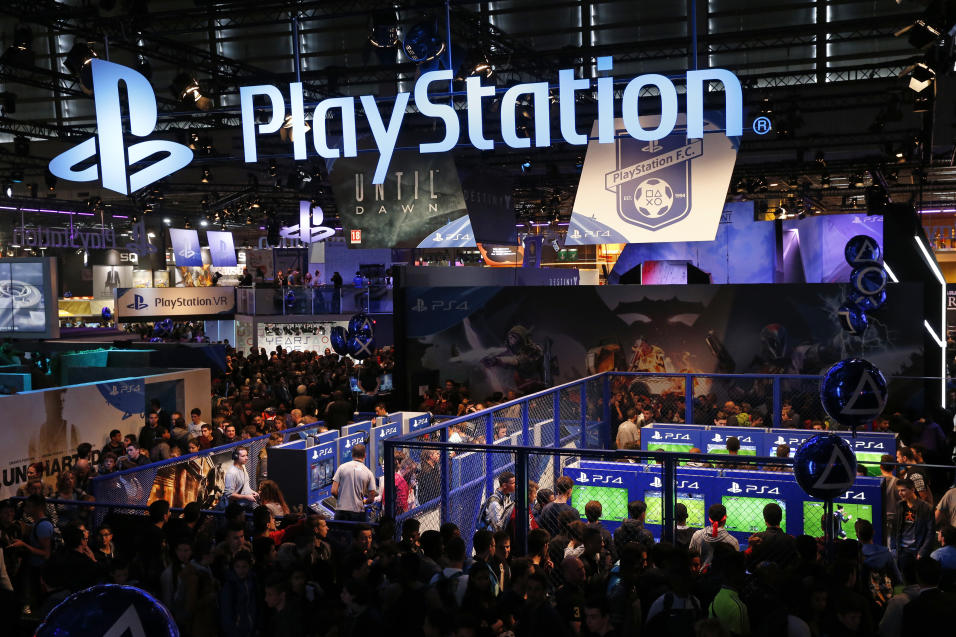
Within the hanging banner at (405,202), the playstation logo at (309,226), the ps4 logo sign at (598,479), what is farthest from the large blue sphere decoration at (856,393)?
the playstation logo at (309,226)

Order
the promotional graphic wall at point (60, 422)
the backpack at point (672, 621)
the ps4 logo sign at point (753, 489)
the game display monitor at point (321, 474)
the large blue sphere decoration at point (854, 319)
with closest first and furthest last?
the backpack at point (672, 621)
the ps4 logo sign at point (753, 489)
the game display monitor at point (321, 474)
the promotional graphic wall at point (60, 422)
the large blue sphere decoration at point (854, 319)

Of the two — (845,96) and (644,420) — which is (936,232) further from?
(644,420)

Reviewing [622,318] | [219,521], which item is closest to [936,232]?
[622,318]

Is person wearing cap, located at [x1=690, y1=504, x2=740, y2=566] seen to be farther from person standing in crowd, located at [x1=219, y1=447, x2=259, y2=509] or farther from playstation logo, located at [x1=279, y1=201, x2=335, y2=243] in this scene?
playstation logo, located at [x1=279, y1=201, x2=335, y2=243]

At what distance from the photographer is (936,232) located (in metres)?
36.4

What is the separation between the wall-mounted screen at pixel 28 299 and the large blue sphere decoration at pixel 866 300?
13.5 m

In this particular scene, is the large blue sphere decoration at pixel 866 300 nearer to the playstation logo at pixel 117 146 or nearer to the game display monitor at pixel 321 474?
the game display monitor at pixel 321 474

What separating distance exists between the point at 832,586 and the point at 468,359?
1273 cm

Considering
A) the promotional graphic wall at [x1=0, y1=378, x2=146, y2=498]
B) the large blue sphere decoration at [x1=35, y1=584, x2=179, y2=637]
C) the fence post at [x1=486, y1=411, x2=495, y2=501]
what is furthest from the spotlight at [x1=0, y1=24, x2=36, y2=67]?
the large blue sphere decoration at [x1=35, y1=584, x2=179, y2=637]

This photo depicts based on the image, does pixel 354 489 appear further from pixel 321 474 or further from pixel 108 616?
pixel 108 616

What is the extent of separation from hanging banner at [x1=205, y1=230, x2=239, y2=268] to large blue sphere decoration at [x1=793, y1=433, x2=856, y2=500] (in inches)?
1023

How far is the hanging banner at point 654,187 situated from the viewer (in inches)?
422

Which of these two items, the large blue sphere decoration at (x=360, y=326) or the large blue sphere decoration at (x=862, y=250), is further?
the large blue sphere decoration at (x=360, y=326)

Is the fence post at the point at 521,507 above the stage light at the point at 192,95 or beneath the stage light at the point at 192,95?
beneath
